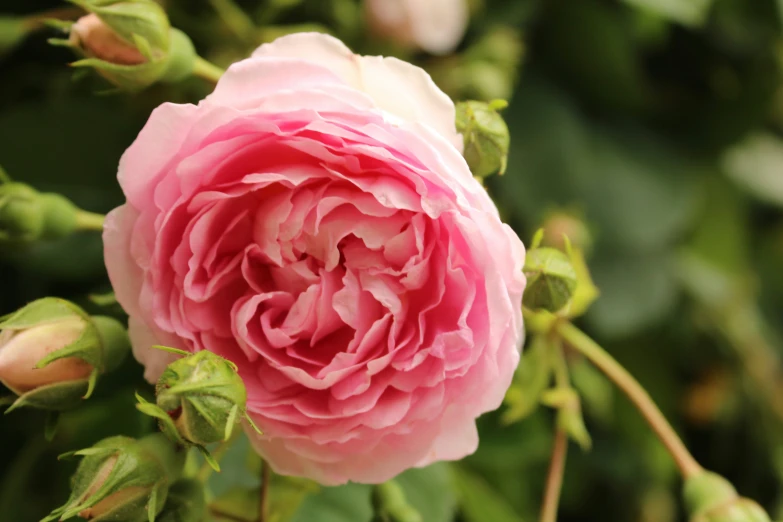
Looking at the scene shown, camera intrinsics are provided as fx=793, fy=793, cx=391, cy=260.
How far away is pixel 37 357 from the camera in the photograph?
42 centimetres

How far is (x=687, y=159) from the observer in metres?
1.10

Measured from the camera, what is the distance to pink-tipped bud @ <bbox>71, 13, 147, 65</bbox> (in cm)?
46

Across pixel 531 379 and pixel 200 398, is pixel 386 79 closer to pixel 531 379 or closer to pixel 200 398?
pixel 200 398

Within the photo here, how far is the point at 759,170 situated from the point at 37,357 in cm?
115

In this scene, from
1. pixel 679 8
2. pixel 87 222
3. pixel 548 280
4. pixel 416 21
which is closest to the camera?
pixel 548 280

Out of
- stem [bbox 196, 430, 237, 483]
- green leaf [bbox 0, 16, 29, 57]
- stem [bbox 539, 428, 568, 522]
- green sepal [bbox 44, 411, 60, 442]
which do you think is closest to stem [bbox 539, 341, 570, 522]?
stem [bbox 539, 428, 568, 522]

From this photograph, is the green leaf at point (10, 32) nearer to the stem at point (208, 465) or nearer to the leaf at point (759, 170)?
the stem at point (208, 465)

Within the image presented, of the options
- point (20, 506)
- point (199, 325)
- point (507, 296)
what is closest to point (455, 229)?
point (507, 296)

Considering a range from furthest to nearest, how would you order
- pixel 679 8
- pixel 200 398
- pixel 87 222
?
pixel 679 8, pixel 87 222, pixel 200 398

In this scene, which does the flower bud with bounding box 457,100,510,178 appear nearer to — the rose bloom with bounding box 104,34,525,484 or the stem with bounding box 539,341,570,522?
the rose bloom with bounding box 104,34,525,484

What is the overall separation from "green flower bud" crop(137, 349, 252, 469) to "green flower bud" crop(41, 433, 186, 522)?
0.05m

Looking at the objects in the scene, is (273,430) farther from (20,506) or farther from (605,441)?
(605,441)

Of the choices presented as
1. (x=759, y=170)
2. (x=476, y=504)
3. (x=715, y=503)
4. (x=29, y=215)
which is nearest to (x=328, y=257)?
(x=29, y=215)

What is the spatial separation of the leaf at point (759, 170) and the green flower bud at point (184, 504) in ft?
3.29
